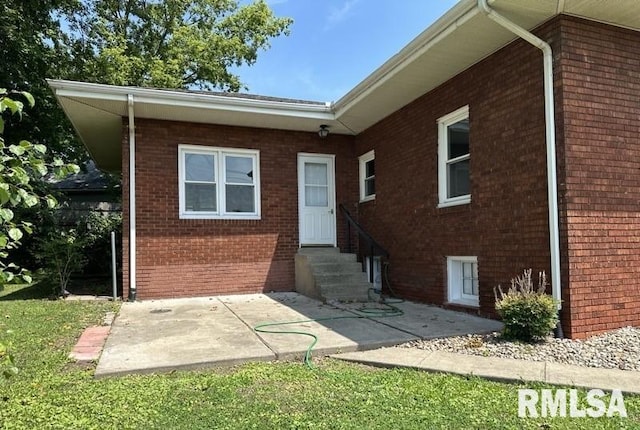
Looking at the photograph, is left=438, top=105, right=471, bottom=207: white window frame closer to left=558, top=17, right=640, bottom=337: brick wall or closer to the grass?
left=558, top=17, right=640, bottom=337: brick wall

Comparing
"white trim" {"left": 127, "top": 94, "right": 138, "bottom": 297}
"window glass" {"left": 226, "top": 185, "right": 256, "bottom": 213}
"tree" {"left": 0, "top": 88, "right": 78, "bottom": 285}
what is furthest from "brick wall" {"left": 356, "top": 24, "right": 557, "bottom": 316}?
"tree" {"left": 0, "top": 88, "right": 78, "bottom": 285}

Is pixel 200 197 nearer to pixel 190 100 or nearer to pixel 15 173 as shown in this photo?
pixel 190 100

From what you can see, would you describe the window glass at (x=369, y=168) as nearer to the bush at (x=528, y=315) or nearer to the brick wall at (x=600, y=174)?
the brick wall at (x=600, y=174)

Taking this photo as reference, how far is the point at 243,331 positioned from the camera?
595 centimetres

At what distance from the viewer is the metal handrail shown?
30.0 feet

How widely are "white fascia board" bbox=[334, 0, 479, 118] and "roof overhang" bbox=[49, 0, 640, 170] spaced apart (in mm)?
11

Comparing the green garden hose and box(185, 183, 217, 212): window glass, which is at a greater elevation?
box(185, 183, 217, 212): window glass

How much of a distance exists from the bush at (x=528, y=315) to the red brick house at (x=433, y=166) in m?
0.38

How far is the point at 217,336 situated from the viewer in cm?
566

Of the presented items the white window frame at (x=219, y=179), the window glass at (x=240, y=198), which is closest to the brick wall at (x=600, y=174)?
the white window frame at (x=219, y=179)

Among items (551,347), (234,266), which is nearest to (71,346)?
(234,266)

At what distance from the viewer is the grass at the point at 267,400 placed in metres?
3.18

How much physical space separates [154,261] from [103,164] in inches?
260

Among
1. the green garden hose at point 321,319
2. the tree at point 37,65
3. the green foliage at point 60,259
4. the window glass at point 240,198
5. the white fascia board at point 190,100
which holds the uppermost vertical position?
the tree at point 37,65
